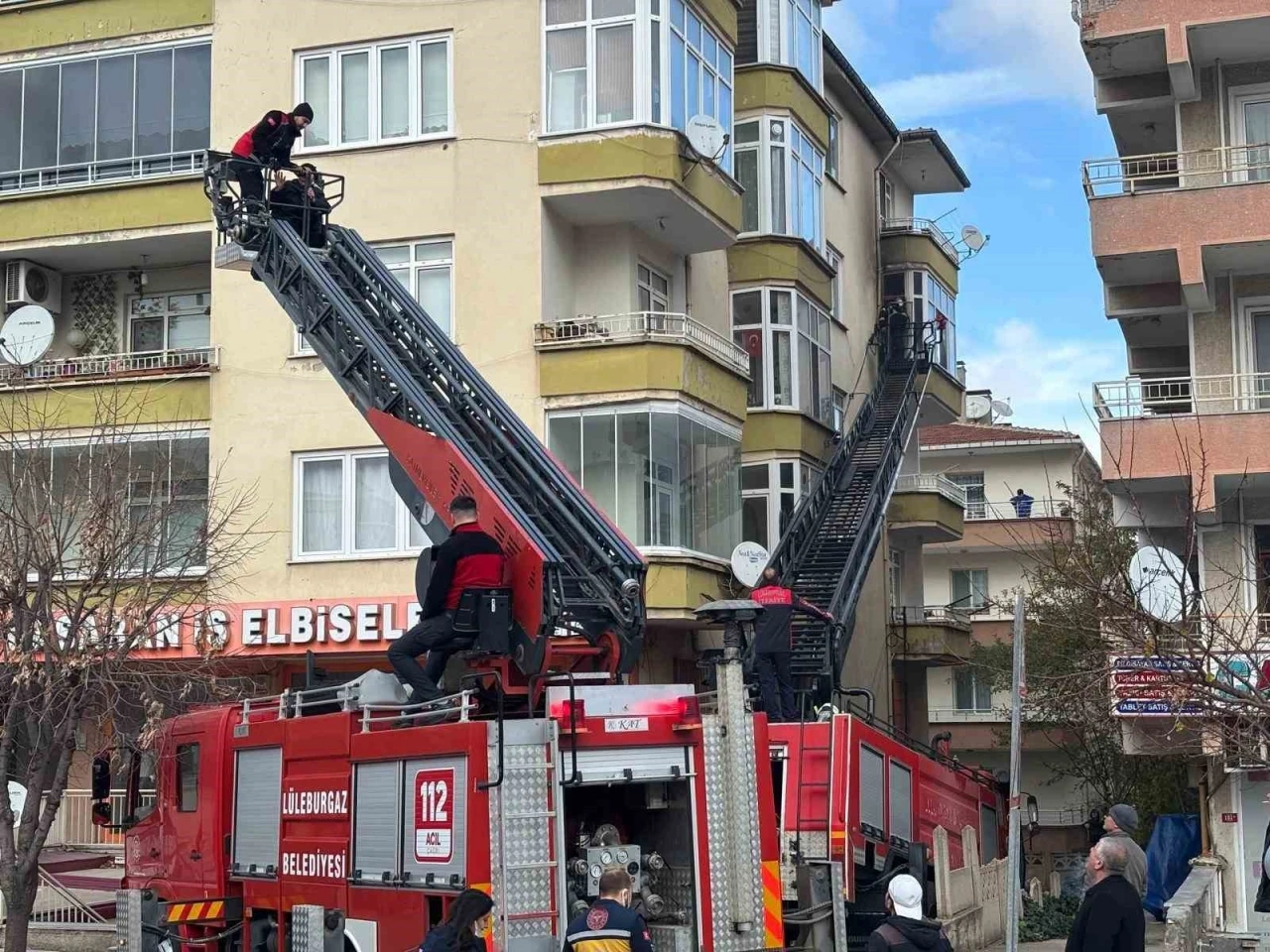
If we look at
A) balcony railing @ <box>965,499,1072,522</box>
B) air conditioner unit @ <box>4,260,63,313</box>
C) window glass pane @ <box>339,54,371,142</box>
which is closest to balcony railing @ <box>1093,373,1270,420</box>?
window glass pane @ <box>339,54,371,142</box>

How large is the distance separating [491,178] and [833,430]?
955cm

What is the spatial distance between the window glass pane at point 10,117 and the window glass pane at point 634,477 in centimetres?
1155

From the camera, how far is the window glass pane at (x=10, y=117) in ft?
95.7

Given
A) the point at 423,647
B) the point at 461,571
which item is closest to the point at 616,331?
the point at 461,571

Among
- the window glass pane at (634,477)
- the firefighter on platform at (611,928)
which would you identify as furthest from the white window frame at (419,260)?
the firefighter on platform at (611,928)

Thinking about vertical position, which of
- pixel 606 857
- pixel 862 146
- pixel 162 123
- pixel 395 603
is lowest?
pixel 606 857

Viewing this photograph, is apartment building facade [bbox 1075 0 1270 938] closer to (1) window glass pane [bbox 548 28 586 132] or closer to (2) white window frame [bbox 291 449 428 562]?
(1) window glass pane [bbox 548 28 586 132]

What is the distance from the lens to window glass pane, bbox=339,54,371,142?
1062 inches

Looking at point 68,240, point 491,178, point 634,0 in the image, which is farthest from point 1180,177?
point 68,240

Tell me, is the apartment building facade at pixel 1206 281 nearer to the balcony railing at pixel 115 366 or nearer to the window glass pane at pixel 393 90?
the window glass pane at pixel 393 90

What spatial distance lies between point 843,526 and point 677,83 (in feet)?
25.7

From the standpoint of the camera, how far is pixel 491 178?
26188mm

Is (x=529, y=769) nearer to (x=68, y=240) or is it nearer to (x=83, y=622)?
(x=83, y=622)

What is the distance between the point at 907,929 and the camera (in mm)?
8922
